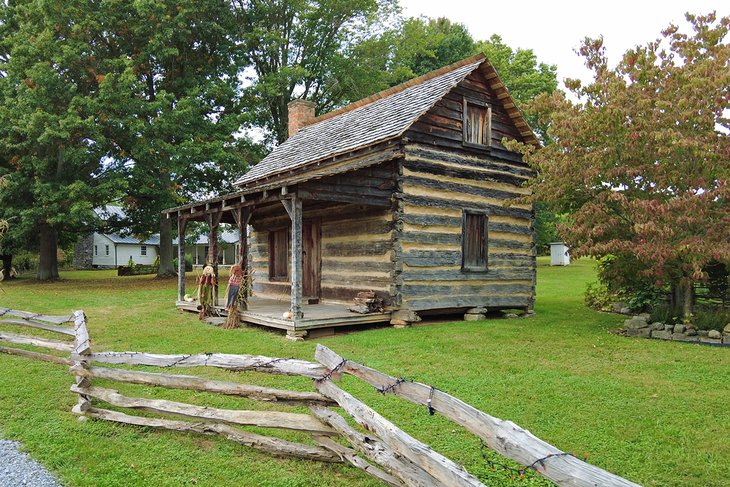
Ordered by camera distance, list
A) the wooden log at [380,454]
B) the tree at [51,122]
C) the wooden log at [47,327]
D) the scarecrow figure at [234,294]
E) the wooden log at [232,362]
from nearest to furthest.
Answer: the wooden log at [380,454]
the wooden log at [232,362]
the wooden log at [47,327]
the scarecrow figure at [234,294]
the tree at [51,122]

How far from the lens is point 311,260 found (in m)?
14.6

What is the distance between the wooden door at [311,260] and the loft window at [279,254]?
1.35 meters

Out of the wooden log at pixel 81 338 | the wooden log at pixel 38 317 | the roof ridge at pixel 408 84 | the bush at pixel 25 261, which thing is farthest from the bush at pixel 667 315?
the bush at pixel 25 261

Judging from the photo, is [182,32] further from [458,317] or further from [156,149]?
[458,317]

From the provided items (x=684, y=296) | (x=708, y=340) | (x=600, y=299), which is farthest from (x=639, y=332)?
(x=600, y=299)

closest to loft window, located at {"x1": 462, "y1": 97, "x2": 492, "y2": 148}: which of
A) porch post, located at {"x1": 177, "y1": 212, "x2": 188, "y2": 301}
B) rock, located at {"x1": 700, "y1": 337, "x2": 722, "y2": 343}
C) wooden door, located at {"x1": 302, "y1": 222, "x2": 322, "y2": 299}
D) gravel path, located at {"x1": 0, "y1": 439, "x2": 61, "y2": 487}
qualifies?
wooden door, located at {"x1": 302, "y1": 222, "x2": 322, "y2": 299}

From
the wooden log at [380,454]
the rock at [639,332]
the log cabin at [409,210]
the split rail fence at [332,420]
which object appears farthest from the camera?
the log cabin at [409,210]

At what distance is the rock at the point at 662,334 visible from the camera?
425 inches

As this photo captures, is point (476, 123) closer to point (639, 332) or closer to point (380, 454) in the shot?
point (639, 332)

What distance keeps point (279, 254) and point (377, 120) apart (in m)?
5.33

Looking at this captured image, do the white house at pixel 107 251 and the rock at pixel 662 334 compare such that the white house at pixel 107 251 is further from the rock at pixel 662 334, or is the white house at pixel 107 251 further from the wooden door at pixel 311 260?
the rock at pixel 662 334

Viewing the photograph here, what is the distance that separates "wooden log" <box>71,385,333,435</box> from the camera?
15.2 feet

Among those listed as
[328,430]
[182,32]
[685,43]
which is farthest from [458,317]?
[182,32]

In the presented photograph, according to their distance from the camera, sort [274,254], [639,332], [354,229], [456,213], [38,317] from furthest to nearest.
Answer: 1. [274,254]
2. [456,213]
3. [354,229]
4. [639,332]
5. [38,317]
